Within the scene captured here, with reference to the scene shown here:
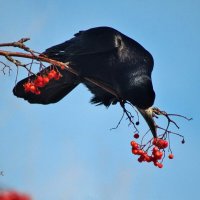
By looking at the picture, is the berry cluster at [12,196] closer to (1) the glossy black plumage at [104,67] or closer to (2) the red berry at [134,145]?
(2) the red berry at [134,145]

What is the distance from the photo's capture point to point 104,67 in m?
5.69

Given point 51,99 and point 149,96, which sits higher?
point 149,96

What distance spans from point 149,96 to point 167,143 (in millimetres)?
1621

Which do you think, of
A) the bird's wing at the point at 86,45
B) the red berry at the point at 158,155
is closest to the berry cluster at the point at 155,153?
the red berry at the point at 158,155

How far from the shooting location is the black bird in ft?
18.3

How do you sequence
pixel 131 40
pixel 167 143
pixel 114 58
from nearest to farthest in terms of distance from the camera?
1. pixel 167 143
2. pixel 114 58
3. pixel 131 40

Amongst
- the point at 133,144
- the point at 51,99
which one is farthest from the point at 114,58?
the point at 133,144

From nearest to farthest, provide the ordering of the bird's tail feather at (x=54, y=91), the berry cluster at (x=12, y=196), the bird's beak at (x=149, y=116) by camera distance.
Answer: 1. the berry cluster at (x=12, y=196)
2. the bird's beak at (x=149, y=116)
3. the bird's tail feather at (x=54, y=91)

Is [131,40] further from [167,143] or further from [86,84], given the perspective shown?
[167,143]

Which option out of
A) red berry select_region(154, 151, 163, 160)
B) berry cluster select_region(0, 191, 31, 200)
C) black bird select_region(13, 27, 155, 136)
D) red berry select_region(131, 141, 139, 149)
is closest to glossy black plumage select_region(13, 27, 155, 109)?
black bird select_region(13, 27, 155, 136)

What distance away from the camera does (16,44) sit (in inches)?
96.9

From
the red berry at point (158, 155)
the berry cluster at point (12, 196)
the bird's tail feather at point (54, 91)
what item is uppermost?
the bird's tail feather at point (54, 91)

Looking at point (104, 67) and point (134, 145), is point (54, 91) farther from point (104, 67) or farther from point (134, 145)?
point (134, 145)

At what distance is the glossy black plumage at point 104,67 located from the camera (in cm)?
557
